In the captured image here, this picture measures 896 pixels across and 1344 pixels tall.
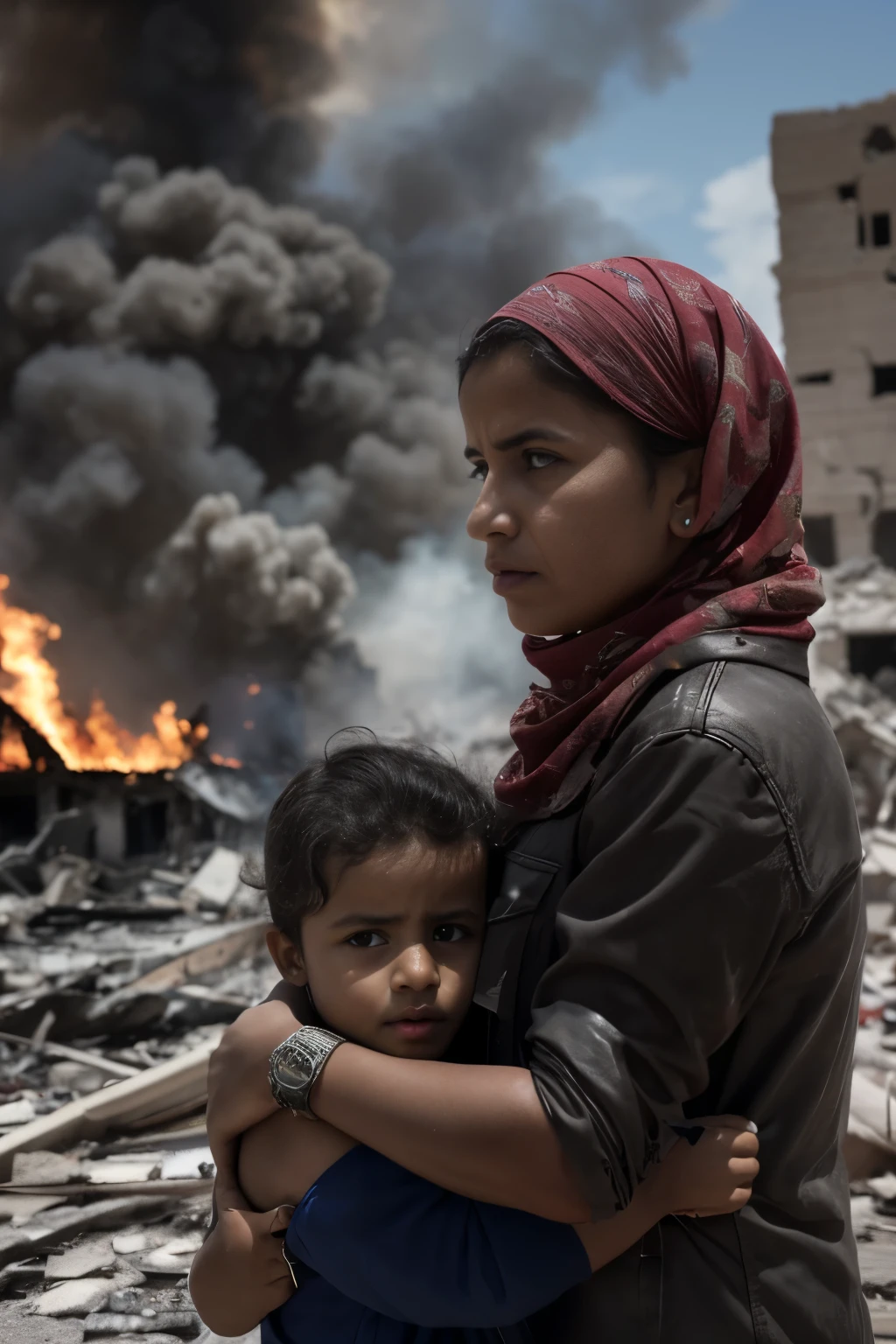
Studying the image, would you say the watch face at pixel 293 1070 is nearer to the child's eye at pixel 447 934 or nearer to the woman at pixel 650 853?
the woman at pixel 650 853

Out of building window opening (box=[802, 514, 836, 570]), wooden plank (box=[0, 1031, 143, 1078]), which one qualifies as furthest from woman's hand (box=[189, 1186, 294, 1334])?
building window opening (box=[802, 514, 836, 570])

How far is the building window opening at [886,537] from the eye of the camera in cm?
1534

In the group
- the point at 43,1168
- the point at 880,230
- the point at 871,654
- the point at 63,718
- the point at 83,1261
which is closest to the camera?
the point at 83,1261

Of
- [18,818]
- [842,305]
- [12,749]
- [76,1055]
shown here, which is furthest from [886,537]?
[76,1055]

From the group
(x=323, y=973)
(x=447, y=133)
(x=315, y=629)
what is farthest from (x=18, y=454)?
(x=323, y=973)

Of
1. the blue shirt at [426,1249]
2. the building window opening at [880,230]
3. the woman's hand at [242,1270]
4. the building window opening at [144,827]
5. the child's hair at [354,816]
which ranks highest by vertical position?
the building window opening at [880,230]

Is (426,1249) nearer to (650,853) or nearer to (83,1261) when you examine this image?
(650,853)

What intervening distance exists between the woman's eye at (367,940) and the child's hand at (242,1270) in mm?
307

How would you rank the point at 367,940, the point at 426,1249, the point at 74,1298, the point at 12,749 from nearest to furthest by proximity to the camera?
the point at 426,1249 → the point at 367,940 → the point at 74,1298 → the point at 12,749

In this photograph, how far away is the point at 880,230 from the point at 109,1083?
1541 cm

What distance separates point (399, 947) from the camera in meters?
1.33

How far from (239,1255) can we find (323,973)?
0.35 metres

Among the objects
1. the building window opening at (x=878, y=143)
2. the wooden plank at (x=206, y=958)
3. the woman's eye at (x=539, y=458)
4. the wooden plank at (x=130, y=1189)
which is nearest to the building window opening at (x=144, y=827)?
the wooden plank at (x=206, y=958)

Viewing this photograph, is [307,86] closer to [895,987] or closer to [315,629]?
[315,629]
